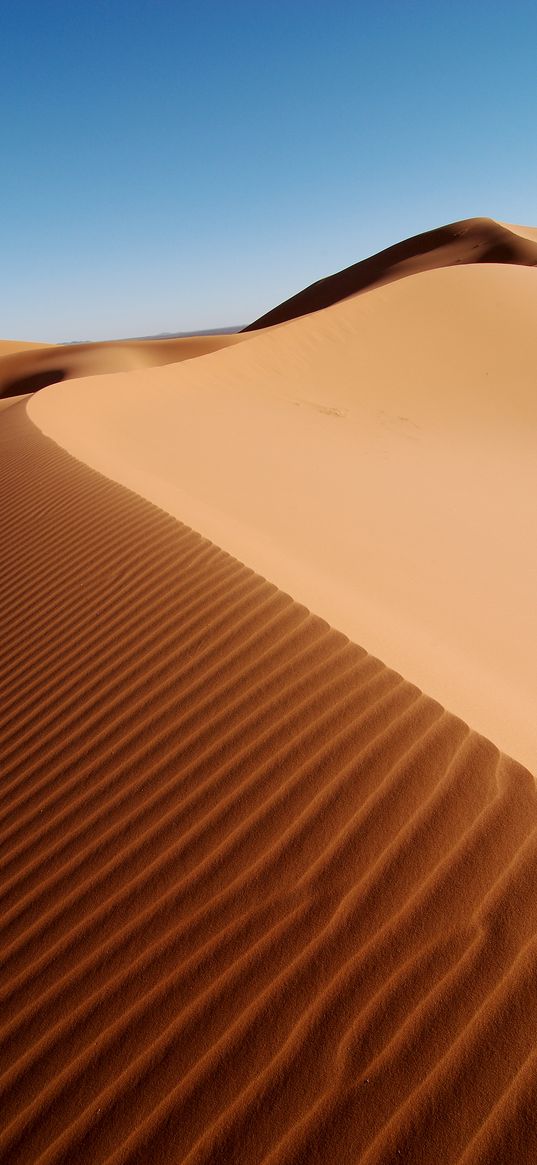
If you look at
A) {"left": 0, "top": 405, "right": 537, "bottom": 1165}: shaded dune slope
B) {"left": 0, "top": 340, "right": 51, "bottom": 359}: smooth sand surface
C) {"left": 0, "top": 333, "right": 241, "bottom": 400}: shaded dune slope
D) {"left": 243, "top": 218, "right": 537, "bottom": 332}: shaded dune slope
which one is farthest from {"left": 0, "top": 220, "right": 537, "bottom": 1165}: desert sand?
{"left": 0, "top": 340, "right": 51, "bottom": 359}: smooth sand surface

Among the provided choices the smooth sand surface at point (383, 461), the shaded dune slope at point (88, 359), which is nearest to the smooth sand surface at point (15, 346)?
the shaded dune slope at point (88, 359)

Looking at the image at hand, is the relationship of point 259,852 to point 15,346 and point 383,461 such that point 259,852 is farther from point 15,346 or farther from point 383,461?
point 15,346

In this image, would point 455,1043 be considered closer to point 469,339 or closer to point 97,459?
point 97,459

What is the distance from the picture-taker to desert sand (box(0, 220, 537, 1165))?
60.7 inches

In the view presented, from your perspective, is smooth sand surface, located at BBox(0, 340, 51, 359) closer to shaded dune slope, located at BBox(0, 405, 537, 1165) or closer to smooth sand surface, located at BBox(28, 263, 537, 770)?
smooth sand surface, located at BBox(28, 263, 537, 770)

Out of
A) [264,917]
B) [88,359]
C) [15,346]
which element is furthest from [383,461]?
[15,346]

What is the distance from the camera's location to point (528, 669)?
11.8ft

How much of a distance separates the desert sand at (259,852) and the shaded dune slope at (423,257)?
3100cm

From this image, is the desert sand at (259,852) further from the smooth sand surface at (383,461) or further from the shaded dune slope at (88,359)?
the shaded dune slope at (88,359)

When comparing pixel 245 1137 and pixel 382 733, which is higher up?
pixel 382 733

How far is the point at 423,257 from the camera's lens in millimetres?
37562

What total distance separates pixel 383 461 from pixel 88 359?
24793mm

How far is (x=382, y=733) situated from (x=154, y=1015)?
1.03m

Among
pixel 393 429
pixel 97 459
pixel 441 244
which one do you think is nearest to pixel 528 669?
pixel 97 459
